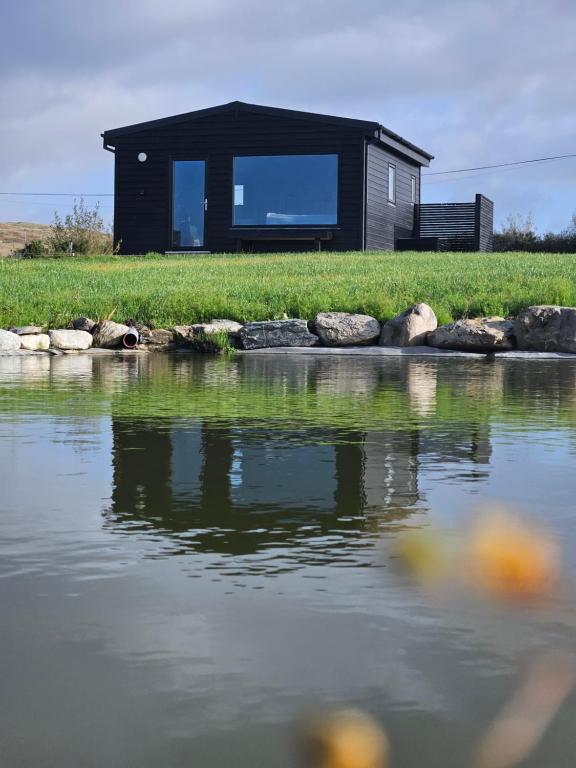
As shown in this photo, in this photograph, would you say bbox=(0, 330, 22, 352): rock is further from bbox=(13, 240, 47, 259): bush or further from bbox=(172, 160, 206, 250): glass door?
bbox=(13, 240, 47, 259): bush

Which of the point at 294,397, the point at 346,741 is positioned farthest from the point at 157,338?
the point at 346,741

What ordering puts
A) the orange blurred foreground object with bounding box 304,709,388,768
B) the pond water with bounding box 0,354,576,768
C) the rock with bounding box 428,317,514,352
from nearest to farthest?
1. the orange blurred foreground object with bounding box 304,709,388,768
2. the pond water with bounding box 0,354,576,768
3. the rock with bounding box 428,317,514,352

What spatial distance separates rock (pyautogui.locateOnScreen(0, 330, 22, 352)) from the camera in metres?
13.2

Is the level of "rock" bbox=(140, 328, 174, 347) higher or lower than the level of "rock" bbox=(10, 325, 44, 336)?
lower

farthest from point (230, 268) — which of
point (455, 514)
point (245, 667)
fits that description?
point (245, 667)

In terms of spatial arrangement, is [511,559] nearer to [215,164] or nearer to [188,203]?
[215,164]

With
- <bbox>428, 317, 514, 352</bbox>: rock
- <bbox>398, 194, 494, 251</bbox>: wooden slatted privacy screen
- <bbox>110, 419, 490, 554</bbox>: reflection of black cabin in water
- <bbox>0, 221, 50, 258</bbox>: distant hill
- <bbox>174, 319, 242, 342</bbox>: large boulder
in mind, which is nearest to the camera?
<bbox>110, 419, 490, 554</bbox>: reflection of black cabin in water

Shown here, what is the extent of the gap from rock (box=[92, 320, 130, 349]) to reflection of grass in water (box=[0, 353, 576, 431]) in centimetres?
336

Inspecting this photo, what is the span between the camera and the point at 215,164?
27.7m

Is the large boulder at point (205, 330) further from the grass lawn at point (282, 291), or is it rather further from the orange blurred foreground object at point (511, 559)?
the orange blurred foreground object at point (511, 559)

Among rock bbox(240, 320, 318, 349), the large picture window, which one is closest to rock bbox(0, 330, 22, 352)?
rock bbox(240, 320, 318, 349)

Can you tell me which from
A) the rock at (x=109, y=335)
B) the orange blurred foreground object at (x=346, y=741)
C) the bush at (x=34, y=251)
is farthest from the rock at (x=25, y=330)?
the bush at (x=34, y=251)

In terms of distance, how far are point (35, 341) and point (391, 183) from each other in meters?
17.8

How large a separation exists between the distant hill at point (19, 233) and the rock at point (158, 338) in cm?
3398
